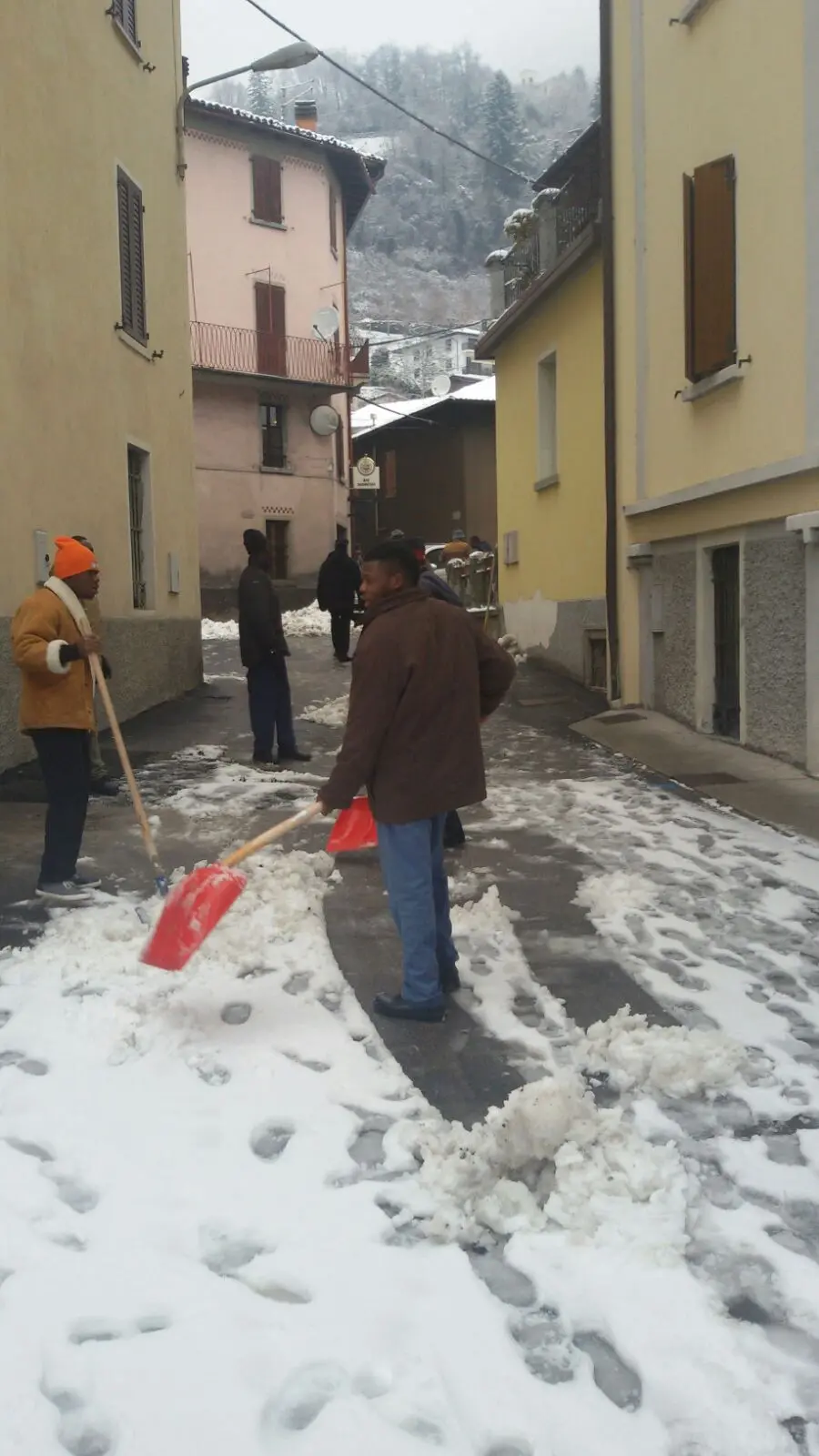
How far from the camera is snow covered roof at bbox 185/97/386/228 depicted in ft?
93.2

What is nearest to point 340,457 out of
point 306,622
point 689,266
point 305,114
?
point 306,622

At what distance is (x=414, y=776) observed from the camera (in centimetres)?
394

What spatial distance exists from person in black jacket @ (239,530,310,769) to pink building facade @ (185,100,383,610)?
1895 centimetres

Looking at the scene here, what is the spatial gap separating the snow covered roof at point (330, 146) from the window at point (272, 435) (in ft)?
21.4

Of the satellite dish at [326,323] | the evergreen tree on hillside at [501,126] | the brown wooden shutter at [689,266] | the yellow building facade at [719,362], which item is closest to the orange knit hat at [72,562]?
the yellow building facade at [719,362]

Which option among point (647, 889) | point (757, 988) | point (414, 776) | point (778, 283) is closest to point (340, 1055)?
point (414, 776)

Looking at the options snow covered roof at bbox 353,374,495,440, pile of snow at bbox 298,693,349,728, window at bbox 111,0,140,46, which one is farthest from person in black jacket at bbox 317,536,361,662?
snow covered roof at bbox 353,374,495,440

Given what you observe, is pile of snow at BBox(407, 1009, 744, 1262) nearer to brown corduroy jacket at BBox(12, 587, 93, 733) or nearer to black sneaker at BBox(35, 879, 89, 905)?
black sneaker at BBox(35, 879, 89, 905)

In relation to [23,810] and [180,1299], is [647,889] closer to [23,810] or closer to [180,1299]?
[180,1299]

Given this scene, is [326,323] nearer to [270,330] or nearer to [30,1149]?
[270,330]

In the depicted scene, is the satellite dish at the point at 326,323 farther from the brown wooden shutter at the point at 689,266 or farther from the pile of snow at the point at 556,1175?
the pile of snow at the point at 556,1175

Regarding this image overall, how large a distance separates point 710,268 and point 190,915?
7.71 meters

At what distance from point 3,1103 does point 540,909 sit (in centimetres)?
270

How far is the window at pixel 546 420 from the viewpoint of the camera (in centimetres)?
1544
